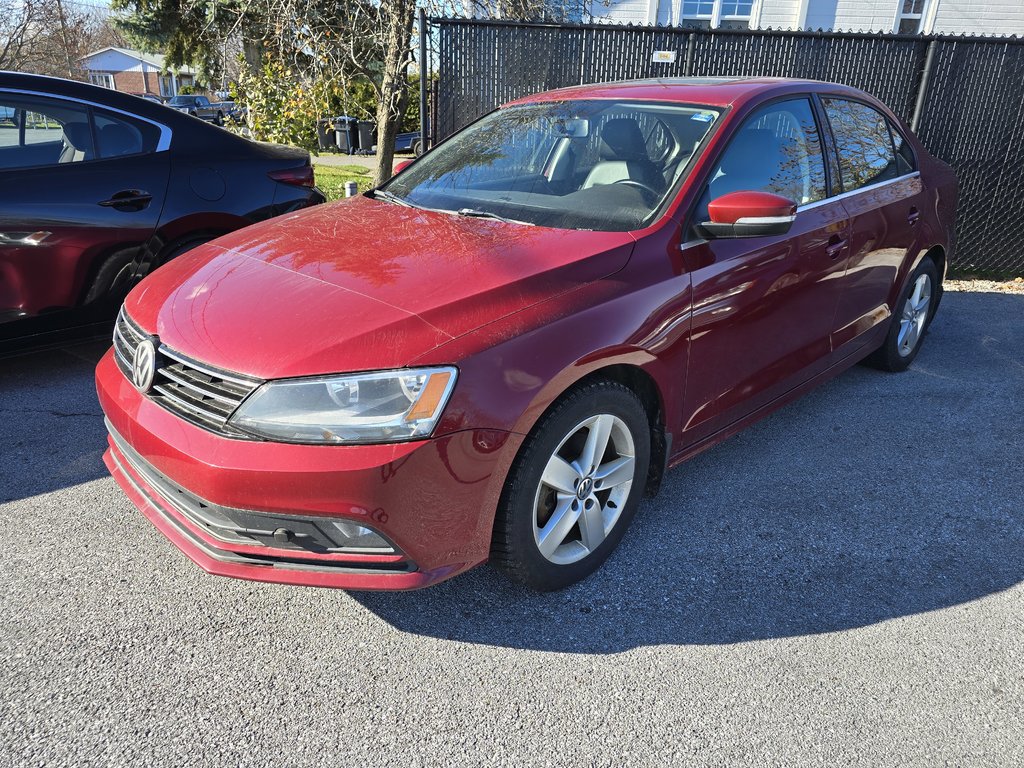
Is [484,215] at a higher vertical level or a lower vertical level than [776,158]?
lower

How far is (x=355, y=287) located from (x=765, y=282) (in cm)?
169

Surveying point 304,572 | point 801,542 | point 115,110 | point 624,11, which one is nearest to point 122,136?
point 115,110

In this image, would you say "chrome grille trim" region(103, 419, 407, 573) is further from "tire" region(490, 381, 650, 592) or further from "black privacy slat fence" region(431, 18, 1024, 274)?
"black privacy slat fence" region(431, 18, 1024, 274)

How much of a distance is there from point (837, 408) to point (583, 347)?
2556 millimetres

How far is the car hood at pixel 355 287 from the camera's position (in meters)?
2.21

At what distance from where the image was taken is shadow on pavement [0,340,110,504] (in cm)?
339

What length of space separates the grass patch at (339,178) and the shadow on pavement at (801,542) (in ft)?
24.1

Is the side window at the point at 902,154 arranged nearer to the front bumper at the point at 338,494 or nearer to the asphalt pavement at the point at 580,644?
the asphalt pavement at the point at 580,644

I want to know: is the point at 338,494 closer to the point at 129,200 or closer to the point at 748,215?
the point at 748,215

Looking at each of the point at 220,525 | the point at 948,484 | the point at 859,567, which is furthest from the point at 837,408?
the point at 220,525

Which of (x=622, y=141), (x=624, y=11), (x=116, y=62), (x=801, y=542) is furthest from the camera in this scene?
(x=116, y=62)

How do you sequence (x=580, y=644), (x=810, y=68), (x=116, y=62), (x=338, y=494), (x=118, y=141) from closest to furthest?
(x=338, y=494)
(x=580, y=644)
(x=118, y=141)
(x=810, y=68)
(x=116, y=62)

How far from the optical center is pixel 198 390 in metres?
2.31

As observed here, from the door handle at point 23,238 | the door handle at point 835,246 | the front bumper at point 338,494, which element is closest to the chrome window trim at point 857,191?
the door handle at point 835,246
